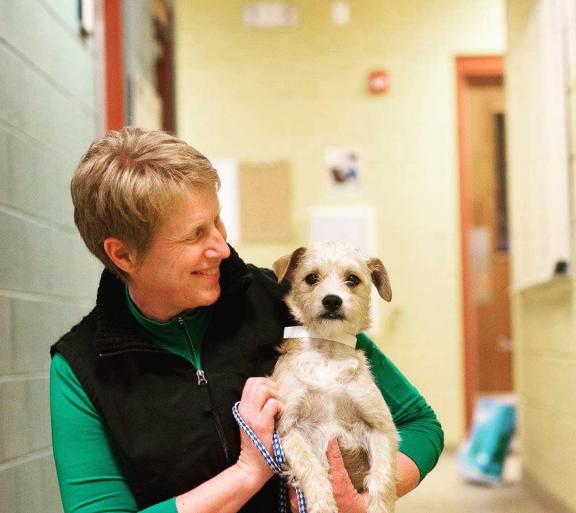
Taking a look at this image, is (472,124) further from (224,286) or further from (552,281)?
(224,286)

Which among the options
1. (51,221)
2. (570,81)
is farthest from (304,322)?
(570,81)

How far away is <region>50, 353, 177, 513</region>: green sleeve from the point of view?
139 cm

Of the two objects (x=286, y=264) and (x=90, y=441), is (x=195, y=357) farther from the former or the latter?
(x=286, y=264)

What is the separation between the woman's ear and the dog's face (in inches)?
15.4

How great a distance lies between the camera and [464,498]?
13.8 feet

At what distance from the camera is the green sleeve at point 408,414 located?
163 centimetres

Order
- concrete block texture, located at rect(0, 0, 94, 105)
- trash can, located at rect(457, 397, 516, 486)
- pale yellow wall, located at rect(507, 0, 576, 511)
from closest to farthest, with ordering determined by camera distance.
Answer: concrete block texture, located at rect(0, 0, 94, 105) → pale yellow wall, located at rect(507, 0, 576, 511) → trash can, located at rect(457, 397, 516, 486)

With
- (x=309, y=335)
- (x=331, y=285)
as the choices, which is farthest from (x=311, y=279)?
(x=309, y=335)

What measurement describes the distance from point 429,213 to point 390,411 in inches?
155

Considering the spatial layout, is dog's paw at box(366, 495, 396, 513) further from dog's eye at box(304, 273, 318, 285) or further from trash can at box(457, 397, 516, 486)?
trash can at box(457, 397, 516, 486)

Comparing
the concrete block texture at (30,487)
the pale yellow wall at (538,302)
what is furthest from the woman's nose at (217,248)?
the pale yellow wall at (538,302)

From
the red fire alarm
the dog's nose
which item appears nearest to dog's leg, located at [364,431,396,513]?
the dog's nose

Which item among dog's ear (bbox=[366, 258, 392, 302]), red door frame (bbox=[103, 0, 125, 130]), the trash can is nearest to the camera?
dog's ear (bbox=[366, 258, 392, 302])

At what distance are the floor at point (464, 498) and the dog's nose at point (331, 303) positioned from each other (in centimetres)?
250
